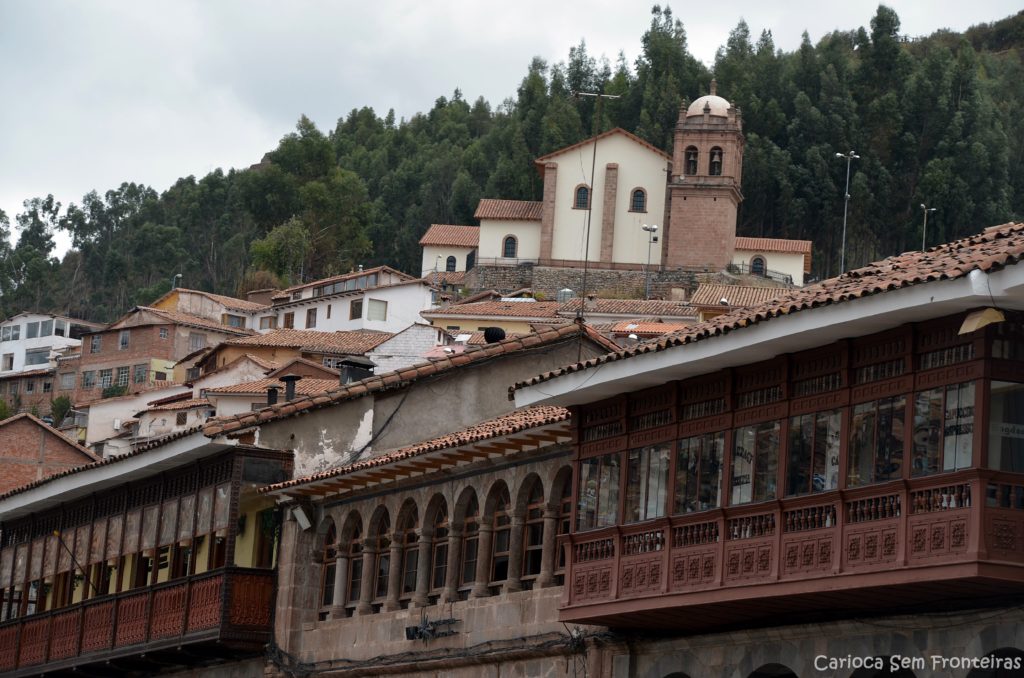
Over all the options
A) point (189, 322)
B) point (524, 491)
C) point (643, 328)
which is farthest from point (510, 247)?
point (524, 491)

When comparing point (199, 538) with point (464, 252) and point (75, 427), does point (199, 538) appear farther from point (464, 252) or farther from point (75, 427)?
point (464, 252)

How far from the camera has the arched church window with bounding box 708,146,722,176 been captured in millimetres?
108438

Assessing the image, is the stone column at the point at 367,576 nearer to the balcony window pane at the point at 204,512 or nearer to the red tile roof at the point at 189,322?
the balcony window pane at the point at 204,512

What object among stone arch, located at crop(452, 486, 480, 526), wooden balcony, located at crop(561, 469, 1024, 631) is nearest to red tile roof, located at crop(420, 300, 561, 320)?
stone arch, located at crop(452, 486, 480, 526)

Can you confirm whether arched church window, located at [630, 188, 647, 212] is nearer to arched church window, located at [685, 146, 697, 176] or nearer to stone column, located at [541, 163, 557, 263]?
arched church window, located at [685, 146, 697, 176]

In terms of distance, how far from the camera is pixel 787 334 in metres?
19.8

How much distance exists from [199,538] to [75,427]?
60.0 metres

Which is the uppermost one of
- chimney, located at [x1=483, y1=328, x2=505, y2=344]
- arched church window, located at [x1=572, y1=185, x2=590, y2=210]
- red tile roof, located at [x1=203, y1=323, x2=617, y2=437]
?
arched church window, located at [x1=572, y1=185, x2=590, y2=210]

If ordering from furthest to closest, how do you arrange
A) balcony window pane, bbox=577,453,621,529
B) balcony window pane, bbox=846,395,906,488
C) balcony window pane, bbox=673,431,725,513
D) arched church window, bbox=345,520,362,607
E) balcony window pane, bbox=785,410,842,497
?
arched church window, bbox=345,520,362,607
balcony window pane, bbox=577,453,621,529
balcony window pane, bbox=673,431,725,513
balcony window pane, bbox=785,410,842,497
balcony window pane, bbox=846,395,906,488

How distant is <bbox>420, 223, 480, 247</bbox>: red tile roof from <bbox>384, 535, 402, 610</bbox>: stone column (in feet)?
293

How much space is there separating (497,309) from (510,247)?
1866cm

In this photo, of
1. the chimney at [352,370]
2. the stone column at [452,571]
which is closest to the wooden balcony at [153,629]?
the stone column at [452,571]

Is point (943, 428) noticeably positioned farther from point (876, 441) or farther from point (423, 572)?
point (423, 572)

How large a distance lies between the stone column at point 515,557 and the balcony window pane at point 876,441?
26.1 feet
